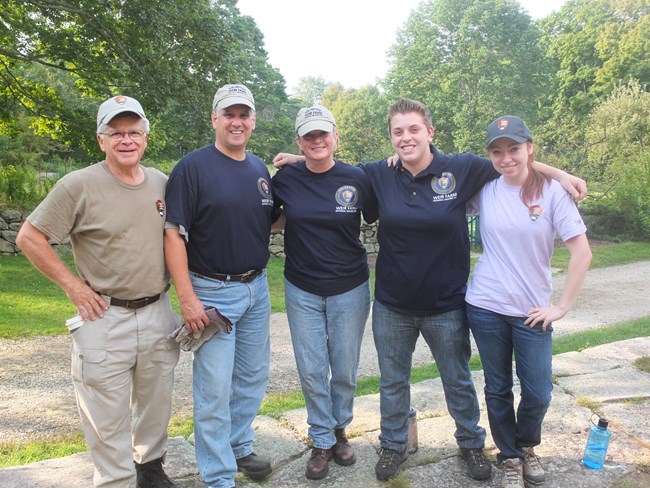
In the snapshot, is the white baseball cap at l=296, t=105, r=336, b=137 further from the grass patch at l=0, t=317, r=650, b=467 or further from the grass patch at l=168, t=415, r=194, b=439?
the grass patch at l=168, t=415, r=194, b=439

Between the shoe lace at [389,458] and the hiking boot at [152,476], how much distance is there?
1190 millimetres

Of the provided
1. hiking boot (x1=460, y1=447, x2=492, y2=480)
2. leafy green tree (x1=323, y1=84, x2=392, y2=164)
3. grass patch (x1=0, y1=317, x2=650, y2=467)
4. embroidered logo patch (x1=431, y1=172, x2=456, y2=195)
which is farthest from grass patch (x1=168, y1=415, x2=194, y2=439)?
leafy green tree (x1=323, y1=84, x2=392, y2=164)

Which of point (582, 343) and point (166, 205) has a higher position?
point (166, 205)

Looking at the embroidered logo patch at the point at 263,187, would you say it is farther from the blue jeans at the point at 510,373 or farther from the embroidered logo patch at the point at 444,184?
the blue jeans at the point at 510,373

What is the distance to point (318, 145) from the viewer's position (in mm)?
3162

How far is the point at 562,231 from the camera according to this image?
112 inches

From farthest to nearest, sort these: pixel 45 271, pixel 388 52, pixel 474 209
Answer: pixel 388 52 < pixel 474 209 < pixel 45 271

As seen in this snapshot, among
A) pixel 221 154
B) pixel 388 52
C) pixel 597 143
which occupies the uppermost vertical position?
pixel 388 52

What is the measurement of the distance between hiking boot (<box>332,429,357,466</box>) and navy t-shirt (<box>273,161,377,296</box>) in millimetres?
956

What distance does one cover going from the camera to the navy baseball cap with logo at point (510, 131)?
113 inches

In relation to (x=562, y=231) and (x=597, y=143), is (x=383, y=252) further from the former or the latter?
(x=597, y=143)

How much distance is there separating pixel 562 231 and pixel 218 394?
2.03m

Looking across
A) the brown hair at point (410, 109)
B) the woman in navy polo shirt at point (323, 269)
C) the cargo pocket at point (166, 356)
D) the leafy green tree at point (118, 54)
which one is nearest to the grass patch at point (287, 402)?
the woman in navy polo shirt at point (323, 269)

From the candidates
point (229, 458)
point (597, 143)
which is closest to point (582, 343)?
point (229, 458)
